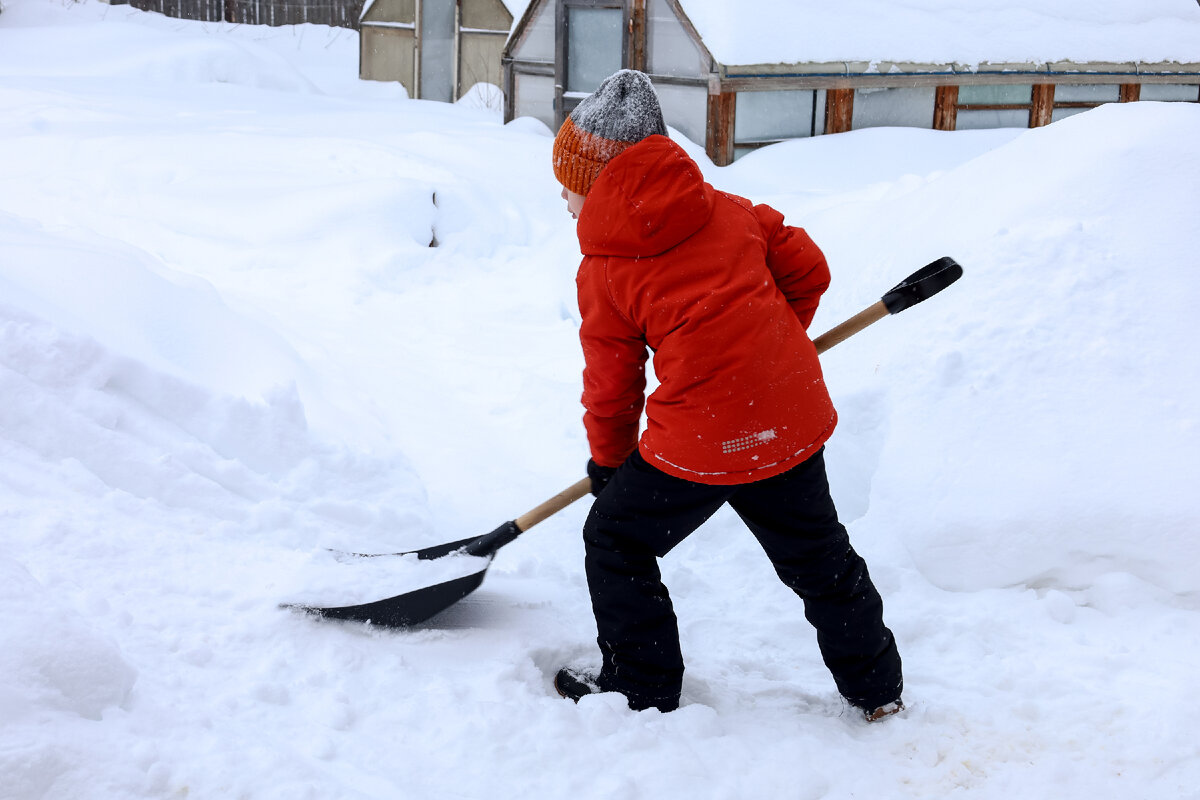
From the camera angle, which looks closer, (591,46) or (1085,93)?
(591,46)

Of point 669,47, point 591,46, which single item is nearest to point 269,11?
point 591,46

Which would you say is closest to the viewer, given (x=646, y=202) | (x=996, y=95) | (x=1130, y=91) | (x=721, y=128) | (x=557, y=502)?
(x=646, y=202)

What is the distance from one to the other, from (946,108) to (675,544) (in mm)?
8520

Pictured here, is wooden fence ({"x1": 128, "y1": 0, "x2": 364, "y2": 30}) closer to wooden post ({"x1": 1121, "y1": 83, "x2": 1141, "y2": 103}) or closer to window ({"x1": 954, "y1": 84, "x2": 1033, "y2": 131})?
window ({"x1": 954, "y1": 84, "x2": 1033, "y2": 131})

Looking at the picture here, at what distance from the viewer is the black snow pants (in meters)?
2.04

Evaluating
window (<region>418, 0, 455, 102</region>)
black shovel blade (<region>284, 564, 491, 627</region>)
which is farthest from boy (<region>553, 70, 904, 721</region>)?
window (<region>418, 0, 455, 102</region>)

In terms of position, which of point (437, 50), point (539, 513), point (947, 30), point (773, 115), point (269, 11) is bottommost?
point (539, 513)

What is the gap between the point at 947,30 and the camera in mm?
9281

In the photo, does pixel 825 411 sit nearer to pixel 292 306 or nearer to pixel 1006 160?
pixel 1006 160

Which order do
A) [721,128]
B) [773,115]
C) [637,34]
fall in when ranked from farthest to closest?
[637,34], [773,115], [721,128]

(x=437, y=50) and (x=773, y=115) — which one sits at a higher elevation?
(x=437, y=50)

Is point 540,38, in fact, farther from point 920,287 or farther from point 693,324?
point 693,324

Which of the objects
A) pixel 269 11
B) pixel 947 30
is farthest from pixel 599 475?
pixel 269 11

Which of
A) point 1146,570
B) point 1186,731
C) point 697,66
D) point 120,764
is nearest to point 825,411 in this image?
point 1186,731
